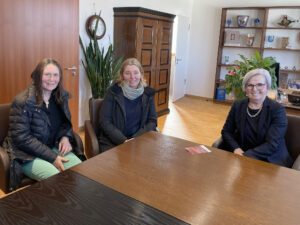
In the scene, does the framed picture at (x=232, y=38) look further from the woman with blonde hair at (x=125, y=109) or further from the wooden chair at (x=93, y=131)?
the wooden chair at (x=93, y=131)

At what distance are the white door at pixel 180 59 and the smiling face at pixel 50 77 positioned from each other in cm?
450

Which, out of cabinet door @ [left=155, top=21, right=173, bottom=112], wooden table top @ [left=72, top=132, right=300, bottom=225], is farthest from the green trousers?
cabinet door @ [left=155, top=21, right=173, bottom=112]

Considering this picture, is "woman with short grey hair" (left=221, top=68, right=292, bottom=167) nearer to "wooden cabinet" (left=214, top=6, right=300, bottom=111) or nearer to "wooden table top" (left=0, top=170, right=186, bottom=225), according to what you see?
"wooden table top" (left=0, top=170, right=186, bottom=225)

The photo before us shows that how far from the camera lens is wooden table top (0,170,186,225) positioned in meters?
1.04

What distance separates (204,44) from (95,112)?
16.3ft

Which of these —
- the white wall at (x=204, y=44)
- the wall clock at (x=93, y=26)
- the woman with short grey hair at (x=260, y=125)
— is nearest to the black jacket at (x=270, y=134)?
the woman with short grey hair at (x=260, y=125)

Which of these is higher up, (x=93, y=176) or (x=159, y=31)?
(x=159, y=31)

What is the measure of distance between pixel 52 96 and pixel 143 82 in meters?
0.72

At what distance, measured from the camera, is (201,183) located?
1322 mm

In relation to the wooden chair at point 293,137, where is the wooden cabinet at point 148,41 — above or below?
above

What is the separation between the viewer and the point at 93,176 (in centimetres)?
135

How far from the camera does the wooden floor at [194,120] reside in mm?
4215

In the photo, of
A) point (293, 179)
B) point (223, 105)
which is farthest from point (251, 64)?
point (223, 105)

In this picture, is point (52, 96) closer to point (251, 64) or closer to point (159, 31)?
point (251, 64)
